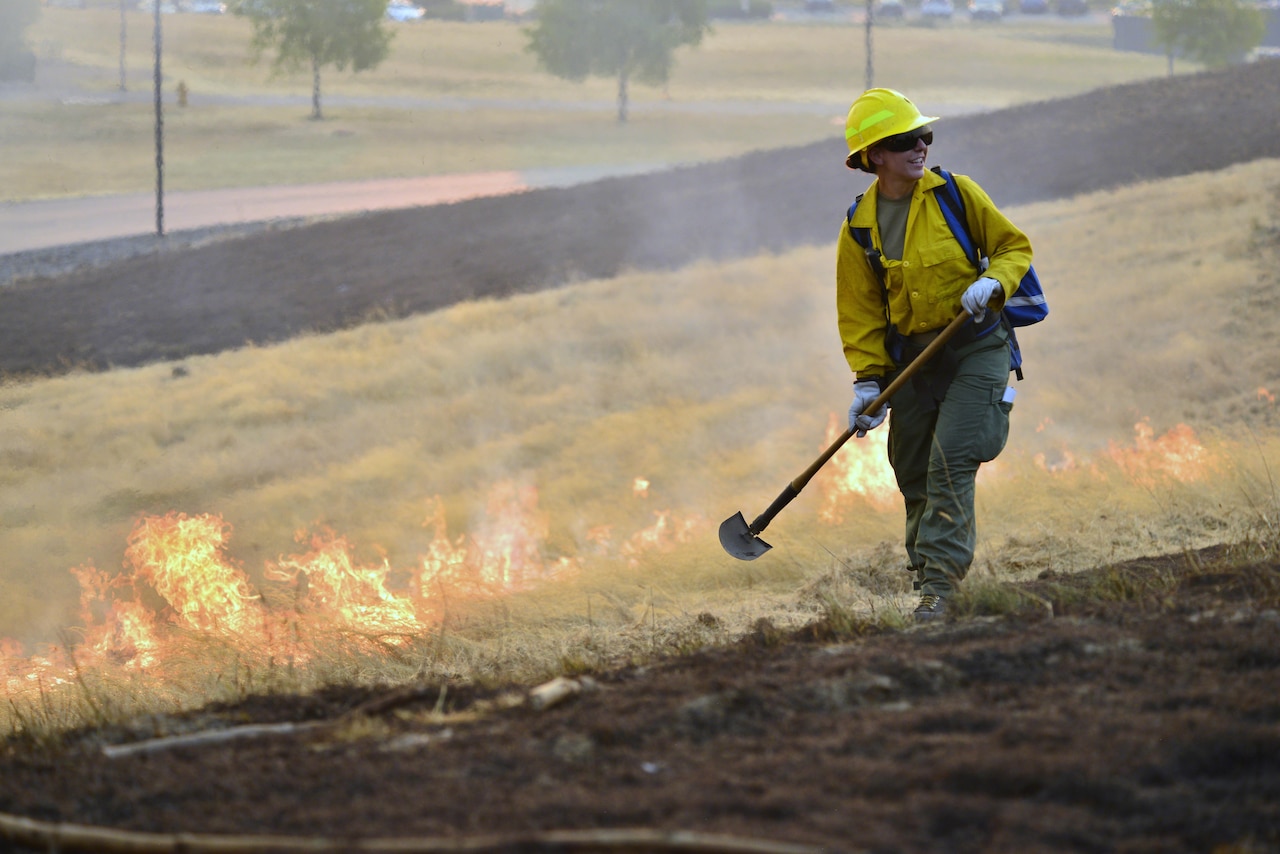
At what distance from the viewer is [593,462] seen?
11.3 metres

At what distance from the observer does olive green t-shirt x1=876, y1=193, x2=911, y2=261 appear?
4.54 m

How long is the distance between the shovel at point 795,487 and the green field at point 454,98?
2543 cm

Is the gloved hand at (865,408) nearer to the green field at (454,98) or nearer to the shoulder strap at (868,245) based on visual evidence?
the shoulder strap at (868,245)

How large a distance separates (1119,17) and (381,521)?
48872 mm

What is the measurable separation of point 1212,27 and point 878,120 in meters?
37.6

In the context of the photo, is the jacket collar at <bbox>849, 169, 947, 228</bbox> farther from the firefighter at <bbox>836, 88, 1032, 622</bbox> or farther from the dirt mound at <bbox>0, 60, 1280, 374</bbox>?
the dirt mound at <bbox>0, 60, 1280, 374</bbox>

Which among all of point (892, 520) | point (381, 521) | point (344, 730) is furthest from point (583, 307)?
point (344, 730)

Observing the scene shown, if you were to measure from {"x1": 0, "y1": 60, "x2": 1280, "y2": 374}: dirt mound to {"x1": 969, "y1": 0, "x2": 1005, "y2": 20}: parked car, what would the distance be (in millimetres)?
38275

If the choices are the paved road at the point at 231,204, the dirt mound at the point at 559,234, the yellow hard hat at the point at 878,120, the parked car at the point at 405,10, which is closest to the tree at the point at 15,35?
the paved road at the point at 231,204

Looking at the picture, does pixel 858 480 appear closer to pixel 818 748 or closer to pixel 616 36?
pixel 818 748

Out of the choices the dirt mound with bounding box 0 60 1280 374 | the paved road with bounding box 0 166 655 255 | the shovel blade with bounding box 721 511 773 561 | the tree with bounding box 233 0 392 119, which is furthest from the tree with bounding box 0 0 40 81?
the shovel blade with bounding box 721 511 773 561

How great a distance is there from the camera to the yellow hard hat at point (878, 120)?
14.5 ft

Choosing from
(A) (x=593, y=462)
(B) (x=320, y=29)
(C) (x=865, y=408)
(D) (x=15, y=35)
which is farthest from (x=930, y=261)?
(D) (x=15, y=35)

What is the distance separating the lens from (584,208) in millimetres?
21688
